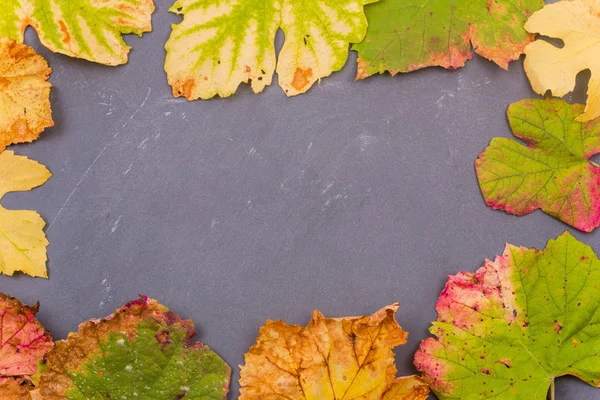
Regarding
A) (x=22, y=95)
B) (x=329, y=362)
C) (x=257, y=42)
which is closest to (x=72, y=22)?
(x=22, y=95)

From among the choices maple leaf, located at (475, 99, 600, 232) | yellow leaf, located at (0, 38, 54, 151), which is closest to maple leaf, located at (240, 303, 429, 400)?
maple leaf, located at (475, 99, 600, 232)

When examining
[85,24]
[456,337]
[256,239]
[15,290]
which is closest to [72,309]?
[15,290]

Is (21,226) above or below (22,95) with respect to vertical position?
below

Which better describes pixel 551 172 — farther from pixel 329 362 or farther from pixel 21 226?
pixel 21 226

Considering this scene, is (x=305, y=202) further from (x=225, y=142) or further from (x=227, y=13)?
(x=227, y=13)

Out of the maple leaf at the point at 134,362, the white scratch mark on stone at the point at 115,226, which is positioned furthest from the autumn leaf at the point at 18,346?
the white scratch mark on stone at the point at 115,226

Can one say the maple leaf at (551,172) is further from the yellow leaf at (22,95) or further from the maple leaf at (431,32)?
the yellow leaf at (22,95)

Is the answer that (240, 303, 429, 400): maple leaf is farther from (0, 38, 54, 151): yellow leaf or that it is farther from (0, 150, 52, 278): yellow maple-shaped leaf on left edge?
(0, 38, 54, 151): yellow leaf
